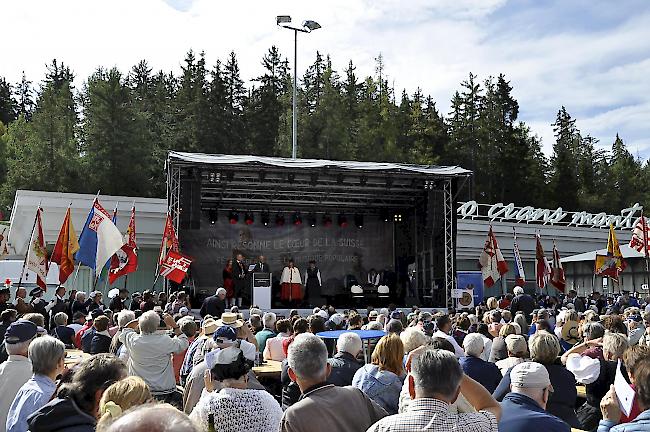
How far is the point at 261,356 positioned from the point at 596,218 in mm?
29332

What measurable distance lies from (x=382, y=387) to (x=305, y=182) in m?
14.7

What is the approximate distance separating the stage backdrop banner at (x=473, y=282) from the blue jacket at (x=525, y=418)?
57.3 ft

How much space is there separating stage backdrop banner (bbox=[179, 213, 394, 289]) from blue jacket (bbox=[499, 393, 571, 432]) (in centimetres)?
1802

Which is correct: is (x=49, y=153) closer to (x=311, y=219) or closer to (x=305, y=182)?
(x=311, y=219)

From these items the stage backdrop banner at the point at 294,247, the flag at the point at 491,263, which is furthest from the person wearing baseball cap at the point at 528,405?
the stage backdrop banner at the point at 294,247

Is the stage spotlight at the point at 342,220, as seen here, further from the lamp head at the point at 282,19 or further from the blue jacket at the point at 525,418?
the blue jacket at the point at 525,418

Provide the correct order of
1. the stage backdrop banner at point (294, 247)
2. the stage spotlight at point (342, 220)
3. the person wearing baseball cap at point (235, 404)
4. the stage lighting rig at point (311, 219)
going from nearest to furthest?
the person wearing baseball cap at point (235, 404)
the stage backdrop banner at point (294, 247)
the stage lighting rig at point (311, 219)
the stage spotlight at point (342, 220)

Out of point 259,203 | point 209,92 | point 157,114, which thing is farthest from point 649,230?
point 157,114

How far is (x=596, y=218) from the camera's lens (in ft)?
111

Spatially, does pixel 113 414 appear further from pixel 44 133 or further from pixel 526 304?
pixel 44 133

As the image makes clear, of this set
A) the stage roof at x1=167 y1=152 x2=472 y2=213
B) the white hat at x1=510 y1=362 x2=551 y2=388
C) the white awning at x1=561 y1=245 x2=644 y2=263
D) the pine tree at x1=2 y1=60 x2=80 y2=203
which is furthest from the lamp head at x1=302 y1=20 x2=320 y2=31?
the pine tree at x1=2 y1=60 x2=80 y2=203

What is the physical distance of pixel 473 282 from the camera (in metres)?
21.3

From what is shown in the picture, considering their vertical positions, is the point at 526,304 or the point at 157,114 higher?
the point at 157,114

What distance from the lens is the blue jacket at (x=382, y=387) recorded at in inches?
173
